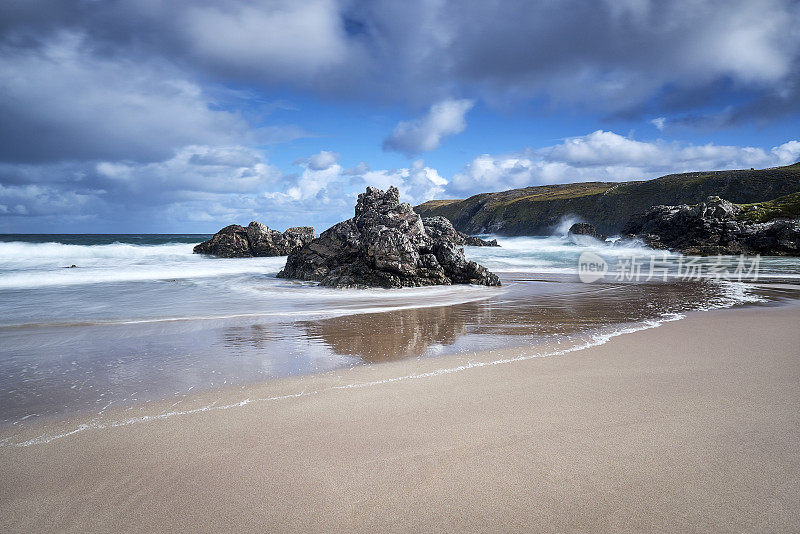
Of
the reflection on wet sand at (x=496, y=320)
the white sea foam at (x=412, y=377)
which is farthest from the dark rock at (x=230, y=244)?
the white sea foam at (x=412, y=377)

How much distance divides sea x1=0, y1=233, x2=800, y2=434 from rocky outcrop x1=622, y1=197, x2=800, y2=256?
44.5 feet

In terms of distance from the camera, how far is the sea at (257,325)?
408 centimetres

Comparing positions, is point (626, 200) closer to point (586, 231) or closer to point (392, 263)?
point (586, 231)

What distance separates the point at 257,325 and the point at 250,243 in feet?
70.8

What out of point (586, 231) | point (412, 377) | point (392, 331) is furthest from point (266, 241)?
point (586, 231)

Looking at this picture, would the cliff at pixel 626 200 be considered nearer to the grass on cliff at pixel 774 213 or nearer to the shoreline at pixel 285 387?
the grass on cliff at pixel 774 213

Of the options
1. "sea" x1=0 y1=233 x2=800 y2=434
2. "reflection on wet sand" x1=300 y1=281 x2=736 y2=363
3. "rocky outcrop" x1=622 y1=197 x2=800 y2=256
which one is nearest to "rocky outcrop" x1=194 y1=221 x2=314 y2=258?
"sea" x1=0 y1=233 x2=800 y2=434

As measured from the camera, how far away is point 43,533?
189 cm

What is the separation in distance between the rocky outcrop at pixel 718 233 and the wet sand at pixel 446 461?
27.9m

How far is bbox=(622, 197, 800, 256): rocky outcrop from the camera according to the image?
80.4 ft

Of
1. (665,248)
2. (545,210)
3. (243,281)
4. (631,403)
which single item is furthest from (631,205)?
(631,403)

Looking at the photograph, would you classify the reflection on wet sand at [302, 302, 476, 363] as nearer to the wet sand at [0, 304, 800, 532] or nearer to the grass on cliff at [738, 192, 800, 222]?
the wet sand at [0, 304, 800, 532]

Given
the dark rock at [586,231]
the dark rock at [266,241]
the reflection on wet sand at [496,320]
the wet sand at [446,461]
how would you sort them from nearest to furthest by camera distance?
the wet sand at [446,461], the reflection on wet sand at [496,320], the dark rock at [266,241], the dark rock at [586,231]

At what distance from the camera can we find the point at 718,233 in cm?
2823
